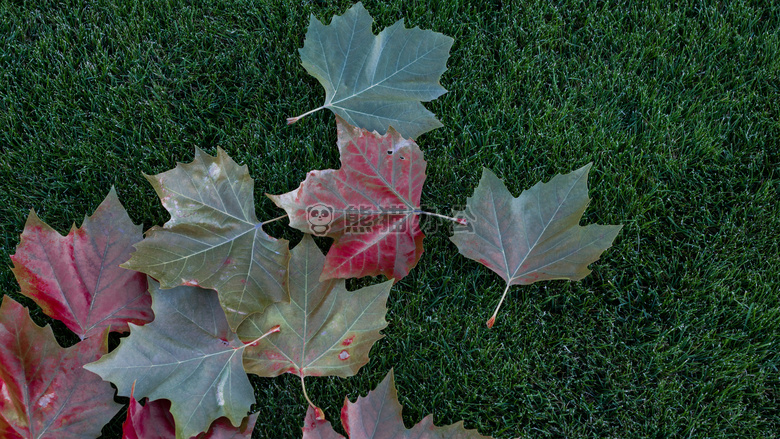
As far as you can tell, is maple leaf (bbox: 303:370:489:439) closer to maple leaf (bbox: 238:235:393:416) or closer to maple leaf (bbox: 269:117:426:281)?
maple leaf (bbox: 238:235:393:416)

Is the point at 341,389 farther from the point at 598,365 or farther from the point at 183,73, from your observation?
the point at 183,73

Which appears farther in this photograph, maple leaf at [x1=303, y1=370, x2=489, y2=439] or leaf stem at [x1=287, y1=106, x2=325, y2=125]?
leaf stem at [x1=287, y1=106, x2=325, y2=125]

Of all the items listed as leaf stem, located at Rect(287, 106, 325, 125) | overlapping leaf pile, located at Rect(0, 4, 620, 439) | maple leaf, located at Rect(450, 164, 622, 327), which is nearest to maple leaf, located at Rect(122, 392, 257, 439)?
overlapping leaf pile, located at Rect(0, 4, 620, 439)

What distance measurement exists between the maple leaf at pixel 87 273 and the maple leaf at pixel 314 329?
0.30 m

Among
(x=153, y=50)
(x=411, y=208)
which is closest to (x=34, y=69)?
(x=153, y=50)

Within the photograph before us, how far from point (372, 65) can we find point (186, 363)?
0.89m

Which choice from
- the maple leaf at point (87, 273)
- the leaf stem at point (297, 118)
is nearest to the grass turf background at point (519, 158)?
the leaf stem at point (297, 118)

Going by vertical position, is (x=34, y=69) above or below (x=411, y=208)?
above

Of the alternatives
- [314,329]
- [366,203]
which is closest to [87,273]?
[314,329]

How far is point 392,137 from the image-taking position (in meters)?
1.38

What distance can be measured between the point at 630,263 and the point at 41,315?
1.57m

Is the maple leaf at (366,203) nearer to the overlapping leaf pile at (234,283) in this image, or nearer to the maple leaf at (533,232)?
the overlapping leaf pile at (234,283)

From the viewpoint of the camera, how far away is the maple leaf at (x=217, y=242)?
1325 millimetres

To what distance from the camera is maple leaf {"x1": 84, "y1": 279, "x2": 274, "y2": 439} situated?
1.28 metres
